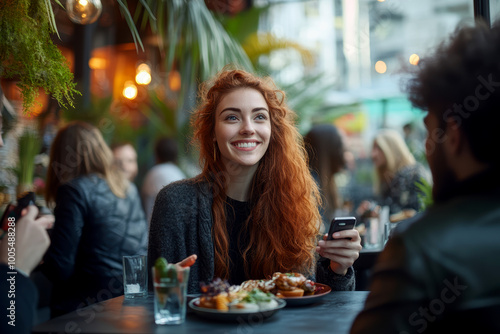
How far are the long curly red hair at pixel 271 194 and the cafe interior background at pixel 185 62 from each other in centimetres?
38

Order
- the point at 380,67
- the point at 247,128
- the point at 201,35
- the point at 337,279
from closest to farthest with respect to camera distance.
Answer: the point at 337,279 < the point at 247,128 < the point at 201,35 < the point at 380,67

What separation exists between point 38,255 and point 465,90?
1.14 m

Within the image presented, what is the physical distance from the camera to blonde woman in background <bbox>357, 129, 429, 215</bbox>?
4.10m

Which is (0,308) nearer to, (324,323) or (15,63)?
(15,63)

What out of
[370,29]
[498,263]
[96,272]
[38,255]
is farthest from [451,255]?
[370,29]

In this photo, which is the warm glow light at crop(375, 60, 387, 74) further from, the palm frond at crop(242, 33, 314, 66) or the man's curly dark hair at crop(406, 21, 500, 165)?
the man's curly dark hair at crop(406, 21, 500, 165)

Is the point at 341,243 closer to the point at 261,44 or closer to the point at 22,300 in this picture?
the point at 22,300

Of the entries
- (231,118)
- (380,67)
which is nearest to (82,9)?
(231,118)

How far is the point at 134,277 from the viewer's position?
1.59 metres

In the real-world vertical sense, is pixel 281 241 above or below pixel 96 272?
above

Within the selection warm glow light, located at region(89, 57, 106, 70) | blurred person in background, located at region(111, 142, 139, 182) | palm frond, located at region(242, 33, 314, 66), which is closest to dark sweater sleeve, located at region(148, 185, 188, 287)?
blurred person in background, located at region(111, 142, 139, 182)

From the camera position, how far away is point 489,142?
3.18 feet

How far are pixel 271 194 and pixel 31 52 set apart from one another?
104cm

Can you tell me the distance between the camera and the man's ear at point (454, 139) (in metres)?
0.99
